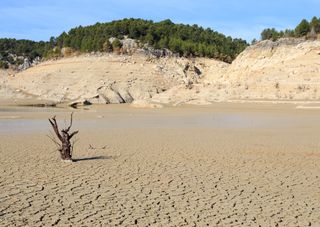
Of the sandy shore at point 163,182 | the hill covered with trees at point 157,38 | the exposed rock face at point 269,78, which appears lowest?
the sandy shore at point 163,182

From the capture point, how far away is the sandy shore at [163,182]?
655 centimetres

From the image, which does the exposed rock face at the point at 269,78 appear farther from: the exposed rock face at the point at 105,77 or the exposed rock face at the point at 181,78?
the exposed rock face at the point at 105,77

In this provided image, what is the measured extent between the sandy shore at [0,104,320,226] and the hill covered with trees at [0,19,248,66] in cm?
4867

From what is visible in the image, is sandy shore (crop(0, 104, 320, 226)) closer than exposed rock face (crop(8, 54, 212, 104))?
Yes

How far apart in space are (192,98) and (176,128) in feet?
75.5

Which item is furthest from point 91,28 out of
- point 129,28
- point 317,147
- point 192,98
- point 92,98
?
point 317,147

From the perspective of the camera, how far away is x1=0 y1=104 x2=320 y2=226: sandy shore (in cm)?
655

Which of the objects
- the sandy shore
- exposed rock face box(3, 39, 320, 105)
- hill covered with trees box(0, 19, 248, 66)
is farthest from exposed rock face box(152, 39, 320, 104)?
the sandy shore

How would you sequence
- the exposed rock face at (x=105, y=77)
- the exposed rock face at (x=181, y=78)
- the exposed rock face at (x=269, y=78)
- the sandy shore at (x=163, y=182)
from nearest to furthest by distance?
the sandy shore at (x=163, y=182) → the exposed rock face at (x=269, y=78) → the exposed rock face at (x=181, y=78) → the exposed rock face at (x=105, y=77)

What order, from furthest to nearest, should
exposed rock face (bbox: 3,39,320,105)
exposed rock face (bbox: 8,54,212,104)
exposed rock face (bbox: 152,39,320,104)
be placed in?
exposed rock face (bbox: 8,54,212,104) < exposed rock face (bbox: 3,39,320,105) < exposed rock face (bbox: 152,39,320,104)

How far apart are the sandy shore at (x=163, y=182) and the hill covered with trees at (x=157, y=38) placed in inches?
1916

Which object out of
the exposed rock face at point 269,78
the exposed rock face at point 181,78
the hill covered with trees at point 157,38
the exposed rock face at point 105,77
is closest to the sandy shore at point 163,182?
the exposed rock face at point 269,78

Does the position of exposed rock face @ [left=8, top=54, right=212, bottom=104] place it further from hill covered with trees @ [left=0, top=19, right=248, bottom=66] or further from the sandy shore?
the sandy shore

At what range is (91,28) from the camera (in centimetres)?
7269
